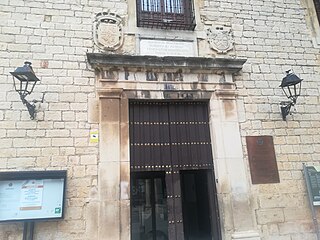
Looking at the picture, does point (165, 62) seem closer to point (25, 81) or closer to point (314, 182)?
point (25, 81)

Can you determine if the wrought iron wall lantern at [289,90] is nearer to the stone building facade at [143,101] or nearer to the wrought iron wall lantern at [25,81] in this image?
the stone building facade at [143,101]

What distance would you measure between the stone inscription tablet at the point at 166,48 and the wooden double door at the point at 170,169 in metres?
0.88

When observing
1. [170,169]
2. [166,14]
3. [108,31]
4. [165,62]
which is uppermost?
[166,14]

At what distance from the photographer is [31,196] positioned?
346cm

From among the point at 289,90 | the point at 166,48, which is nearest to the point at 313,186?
the point at 289,90

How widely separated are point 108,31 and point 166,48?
1032mm

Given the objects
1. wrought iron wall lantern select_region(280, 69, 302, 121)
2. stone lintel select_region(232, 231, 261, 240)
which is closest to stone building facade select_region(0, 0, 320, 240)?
stone lintel select_region(232, 231, 261, 240)

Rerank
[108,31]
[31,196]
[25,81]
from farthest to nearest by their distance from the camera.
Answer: [108,31] < [25,81] < [31,196]

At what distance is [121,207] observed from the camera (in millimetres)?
3848

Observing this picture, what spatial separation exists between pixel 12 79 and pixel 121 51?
174 cm

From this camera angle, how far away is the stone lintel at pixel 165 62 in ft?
13.8

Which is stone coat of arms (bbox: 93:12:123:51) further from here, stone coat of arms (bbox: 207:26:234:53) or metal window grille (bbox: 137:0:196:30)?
stone coat of arms (bbox: 207:26:234:53)

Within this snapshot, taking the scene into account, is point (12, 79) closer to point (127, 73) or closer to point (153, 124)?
point (127, 73)

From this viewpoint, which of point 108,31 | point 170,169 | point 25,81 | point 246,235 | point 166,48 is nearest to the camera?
point 25,81
